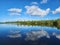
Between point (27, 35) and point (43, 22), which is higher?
point (43, 22)

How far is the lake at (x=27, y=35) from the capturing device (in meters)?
2.17

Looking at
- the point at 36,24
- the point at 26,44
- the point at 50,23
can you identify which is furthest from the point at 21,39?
the point at 50,23

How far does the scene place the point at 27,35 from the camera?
7.23 ft

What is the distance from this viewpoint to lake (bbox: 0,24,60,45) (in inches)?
85.4

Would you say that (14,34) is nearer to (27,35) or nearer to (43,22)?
(27,35)

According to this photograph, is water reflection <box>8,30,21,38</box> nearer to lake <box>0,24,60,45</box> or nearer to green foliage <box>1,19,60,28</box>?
lake <box>0,24,60,45</box>

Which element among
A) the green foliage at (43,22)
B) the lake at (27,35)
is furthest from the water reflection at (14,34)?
the green foliage at (43,22)

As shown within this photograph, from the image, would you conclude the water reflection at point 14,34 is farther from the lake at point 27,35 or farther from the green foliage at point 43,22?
the green foliage at point 43,22

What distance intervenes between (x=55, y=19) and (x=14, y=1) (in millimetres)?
703

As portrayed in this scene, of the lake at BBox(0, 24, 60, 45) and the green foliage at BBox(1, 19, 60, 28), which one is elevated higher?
the green foliage at BBox(1, 19, 60, 28)

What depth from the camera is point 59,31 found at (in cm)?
228

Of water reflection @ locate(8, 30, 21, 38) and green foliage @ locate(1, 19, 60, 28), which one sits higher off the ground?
green foliage @ locate(1, 19, 60, 28)

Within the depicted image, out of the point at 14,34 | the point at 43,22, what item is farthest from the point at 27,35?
the point at 43,22

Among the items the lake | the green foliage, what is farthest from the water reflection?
the green foliage
